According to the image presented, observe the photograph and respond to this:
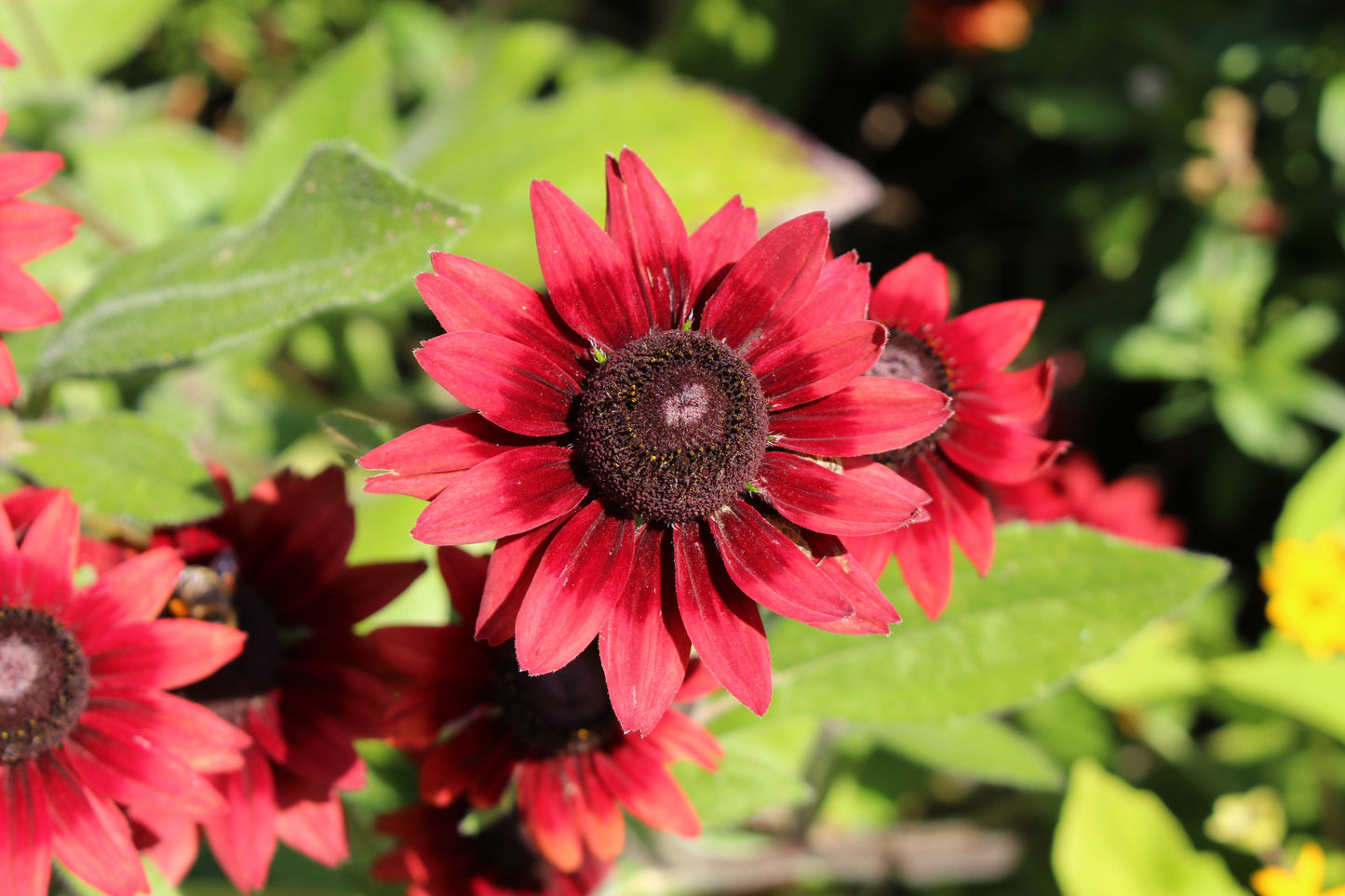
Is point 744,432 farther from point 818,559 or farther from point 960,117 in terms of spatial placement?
point 960,117

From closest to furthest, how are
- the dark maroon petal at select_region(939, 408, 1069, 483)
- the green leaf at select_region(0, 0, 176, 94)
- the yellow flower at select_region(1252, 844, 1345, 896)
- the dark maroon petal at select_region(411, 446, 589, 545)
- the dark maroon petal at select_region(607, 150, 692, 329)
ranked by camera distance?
the dark maroon petal at select_region(411, 446, 589, 545) < the dark maroon petal at select_region(607, 150, 692, 329) < the dark maroon petal at select_region(939, 408, 1069, 483) < the yellow flower at select_region(1252, 844, 1345, 896) < the green leaf at select_region(0, 0, 176, 94)

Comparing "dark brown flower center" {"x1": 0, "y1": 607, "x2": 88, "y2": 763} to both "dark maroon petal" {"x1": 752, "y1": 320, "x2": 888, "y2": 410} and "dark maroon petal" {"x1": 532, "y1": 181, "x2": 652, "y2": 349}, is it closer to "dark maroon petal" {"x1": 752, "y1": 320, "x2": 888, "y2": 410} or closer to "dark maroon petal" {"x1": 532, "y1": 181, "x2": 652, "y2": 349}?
"dark maroon petal" {"x1": 532, "y1": 181, "x2": 652, "y2": 349}

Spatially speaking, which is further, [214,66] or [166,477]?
[214,66]

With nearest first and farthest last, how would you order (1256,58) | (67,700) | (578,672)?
(67,700) < (578,672) < (1256,58)

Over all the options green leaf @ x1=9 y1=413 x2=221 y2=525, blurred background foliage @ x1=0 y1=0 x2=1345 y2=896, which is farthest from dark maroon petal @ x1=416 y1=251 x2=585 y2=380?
blurred background foliage @ x1=0 y1=0 x2=1345 y2=896

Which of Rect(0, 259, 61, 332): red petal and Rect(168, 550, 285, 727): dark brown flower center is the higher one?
Rect(0, 259, 61, 332): red petal

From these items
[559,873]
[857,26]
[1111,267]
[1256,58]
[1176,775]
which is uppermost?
[1256,58]

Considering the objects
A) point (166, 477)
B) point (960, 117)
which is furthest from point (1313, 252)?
point (166, 477)
